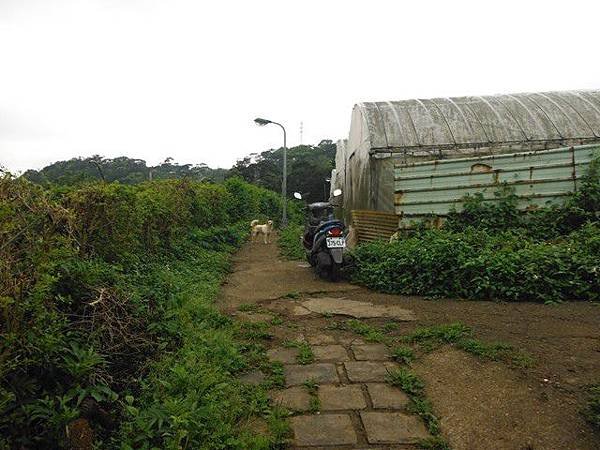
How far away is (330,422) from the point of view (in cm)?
254

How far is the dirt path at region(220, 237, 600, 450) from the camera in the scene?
2.38 meters

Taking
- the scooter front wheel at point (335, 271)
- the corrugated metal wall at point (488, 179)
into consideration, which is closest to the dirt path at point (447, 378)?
the scooter front wheel at point (335, 271)

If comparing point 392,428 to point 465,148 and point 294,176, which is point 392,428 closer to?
point 465,148

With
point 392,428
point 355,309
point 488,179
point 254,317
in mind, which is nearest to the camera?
point 392,428

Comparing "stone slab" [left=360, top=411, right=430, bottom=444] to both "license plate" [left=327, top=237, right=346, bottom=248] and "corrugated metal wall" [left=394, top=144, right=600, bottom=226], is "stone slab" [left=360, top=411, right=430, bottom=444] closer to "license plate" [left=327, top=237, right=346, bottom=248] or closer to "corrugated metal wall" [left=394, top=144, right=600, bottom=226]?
"license plate" [left=327, top=237, right=346, bottom=248]

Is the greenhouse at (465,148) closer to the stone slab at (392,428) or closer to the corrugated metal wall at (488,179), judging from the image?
the corrugated metal wall at (488,179)

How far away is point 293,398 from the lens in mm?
2863

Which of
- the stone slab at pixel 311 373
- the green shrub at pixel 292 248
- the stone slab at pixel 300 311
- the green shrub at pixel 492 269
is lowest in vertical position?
the stone slab at pixel 311 373

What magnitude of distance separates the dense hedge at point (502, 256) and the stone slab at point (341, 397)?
9.38 feet

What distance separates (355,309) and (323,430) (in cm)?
266

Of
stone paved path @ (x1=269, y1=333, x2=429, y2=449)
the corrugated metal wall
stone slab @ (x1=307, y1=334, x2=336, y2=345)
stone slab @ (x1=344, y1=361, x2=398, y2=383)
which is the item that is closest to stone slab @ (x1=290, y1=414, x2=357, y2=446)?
stone paved path @ (x1=269, y1=333, x2=429, y2=449)

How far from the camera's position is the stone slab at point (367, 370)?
3.13 meters

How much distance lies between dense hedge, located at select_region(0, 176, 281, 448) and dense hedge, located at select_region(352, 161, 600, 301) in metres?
2.91

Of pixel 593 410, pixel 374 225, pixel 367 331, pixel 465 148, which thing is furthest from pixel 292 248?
pixel 593 410
